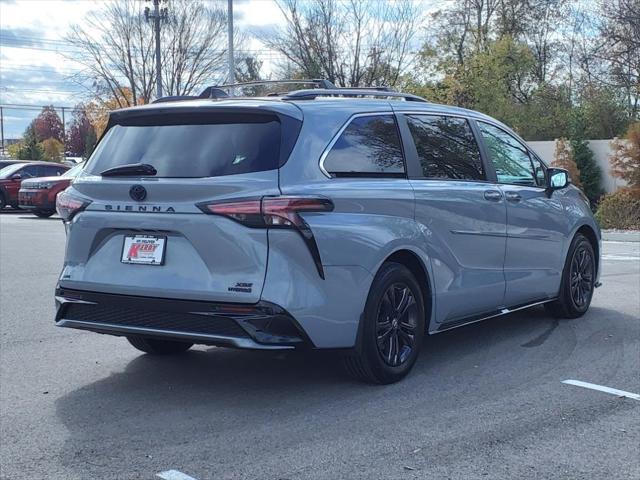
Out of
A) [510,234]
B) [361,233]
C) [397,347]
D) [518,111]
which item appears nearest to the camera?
[361,233]

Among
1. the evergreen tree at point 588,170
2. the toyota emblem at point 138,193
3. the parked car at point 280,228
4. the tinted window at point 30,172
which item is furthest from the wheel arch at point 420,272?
the tinted window at point 30,172

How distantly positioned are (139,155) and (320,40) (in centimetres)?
2443

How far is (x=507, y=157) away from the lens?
22.2 ft

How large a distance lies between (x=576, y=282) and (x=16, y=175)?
74.0ft

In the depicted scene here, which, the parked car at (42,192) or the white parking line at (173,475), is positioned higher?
the parked car at (42,192)

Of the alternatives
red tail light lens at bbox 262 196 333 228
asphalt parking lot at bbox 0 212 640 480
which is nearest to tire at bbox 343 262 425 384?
asphalt parking lot at bbox 0 212 640 480

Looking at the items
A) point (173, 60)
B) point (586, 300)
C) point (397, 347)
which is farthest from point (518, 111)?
point (397, 347)

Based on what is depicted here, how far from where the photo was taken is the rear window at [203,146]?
479cm

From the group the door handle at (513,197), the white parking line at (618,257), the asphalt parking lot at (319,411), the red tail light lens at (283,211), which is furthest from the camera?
the white parking line at (618,257)

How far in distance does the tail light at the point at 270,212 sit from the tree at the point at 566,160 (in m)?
19.8

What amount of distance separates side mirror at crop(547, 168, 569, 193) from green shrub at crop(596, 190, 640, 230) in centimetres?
1302

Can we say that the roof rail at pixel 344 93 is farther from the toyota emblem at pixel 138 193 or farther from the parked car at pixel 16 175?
the parked car at pixel 16 175

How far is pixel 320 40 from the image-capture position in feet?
94.0

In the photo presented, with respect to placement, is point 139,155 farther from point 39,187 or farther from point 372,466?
point 39,187
